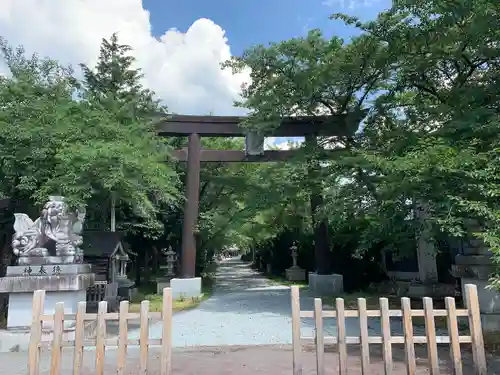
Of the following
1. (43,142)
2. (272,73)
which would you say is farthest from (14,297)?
(272,73)

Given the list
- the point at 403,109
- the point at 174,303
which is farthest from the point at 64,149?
the point at 403,109

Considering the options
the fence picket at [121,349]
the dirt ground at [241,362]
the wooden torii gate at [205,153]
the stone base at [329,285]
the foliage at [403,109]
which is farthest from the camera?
the wooden torii gate at [205,153]

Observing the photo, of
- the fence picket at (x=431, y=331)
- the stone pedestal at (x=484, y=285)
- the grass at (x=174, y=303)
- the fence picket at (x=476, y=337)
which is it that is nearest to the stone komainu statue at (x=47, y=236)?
the grass at (x=174, y=303)

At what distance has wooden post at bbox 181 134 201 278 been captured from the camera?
15.7m

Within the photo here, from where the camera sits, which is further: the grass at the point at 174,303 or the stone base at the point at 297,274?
the stone base at the point at 297,274

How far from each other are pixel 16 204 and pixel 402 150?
10727 millimetres

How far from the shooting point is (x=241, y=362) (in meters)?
6.20

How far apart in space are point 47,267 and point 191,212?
27.7 ft

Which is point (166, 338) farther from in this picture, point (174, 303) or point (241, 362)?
point (174, 303)

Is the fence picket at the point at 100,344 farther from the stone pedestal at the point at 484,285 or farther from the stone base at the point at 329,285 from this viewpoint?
the stone base at the point at 329,285

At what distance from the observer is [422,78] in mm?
11531

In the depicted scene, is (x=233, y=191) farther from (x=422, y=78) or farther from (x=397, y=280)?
(x=422, y=78)

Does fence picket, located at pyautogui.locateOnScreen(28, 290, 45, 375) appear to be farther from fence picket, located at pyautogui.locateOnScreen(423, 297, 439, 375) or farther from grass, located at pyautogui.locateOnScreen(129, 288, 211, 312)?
grass, located at pyautogui.locateOnScreen(129, 288, 211, 312)

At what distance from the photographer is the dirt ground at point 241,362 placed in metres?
5.65
